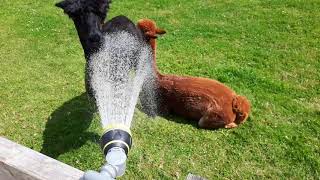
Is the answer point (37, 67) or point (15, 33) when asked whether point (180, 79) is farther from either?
point (15, 33)

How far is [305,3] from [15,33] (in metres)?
4.81

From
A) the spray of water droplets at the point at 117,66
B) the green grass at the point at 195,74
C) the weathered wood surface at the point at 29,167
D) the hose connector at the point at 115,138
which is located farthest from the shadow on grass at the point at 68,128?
the hose connector at the point at 115,138

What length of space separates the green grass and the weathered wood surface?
166cm

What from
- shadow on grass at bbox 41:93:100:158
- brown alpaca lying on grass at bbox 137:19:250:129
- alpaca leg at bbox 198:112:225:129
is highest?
brown alpaca lying on grass at bbox 137:19:250:129

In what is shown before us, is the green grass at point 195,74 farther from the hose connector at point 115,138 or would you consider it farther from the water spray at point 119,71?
the hose connector at point 115,138

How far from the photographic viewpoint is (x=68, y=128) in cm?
467

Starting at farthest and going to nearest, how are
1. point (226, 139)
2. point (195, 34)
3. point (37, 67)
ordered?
point (195, 34) < point (37, 67) < point (226, 139)

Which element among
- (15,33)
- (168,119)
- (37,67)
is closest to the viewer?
(168,119)

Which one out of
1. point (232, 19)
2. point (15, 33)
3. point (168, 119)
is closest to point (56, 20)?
point (15, 33)

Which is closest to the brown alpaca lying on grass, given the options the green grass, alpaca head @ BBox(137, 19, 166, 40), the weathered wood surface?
alpaca head @ BBox(137, 19, 166, 40)

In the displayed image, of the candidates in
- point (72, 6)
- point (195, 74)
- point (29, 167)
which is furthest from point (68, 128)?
point (29, 167)

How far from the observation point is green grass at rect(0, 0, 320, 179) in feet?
13.5

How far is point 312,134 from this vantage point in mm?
4336

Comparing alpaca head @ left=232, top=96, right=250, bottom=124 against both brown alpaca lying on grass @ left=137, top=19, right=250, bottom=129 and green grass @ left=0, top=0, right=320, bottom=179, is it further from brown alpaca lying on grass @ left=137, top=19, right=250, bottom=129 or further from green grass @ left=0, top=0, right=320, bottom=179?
green grass @ left=0, top=0, right=320, bottom=179
